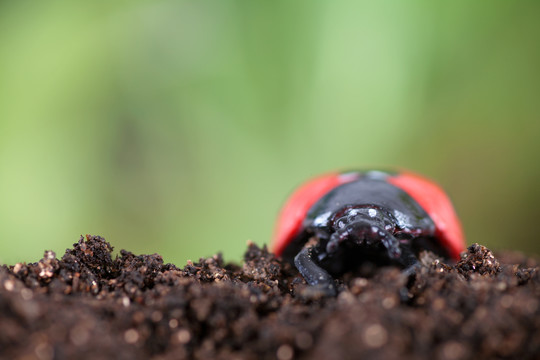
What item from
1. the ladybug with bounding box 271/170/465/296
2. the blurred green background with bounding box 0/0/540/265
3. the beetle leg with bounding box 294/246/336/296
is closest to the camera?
the beetle leg with bounding box 294/246/336/296

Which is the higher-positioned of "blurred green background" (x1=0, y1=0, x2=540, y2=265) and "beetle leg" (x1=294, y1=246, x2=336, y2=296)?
"blurred green background" (x1=0, y1=0, x2=540, y2=265)

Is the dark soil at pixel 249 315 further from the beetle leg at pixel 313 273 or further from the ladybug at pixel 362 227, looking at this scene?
the ladybug at pixel 362 227

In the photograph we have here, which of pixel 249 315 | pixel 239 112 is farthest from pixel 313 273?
pixel 239 112

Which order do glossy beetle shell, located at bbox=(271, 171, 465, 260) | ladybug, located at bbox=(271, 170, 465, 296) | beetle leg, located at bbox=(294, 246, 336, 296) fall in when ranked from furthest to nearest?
glossy beetle shell, located at bbox=(271, 171, 465, 260) → ladybug, located at bbox=(271, 170, 465, 296) → beetle leg, located at bbox=(294, 246, 336, 296)

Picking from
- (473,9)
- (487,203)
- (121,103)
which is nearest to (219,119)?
(121,103)

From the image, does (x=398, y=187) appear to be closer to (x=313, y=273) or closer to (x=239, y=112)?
(x=313, y=273)

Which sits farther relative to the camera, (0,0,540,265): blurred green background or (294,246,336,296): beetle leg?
(0,0,540,265): blurred green background

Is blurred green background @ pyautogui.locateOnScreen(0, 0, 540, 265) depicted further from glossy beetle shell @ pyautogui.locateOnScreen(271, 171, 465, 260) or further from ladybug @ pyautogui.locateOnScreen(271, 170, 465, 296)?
ladybug @ pyautogui.locateOnScreen(271, 170, 465, 296)

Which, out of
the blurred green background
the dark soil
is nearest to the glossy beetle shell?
the dark soil

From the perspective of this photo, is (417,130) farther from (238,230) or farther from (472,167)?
(238,230)
